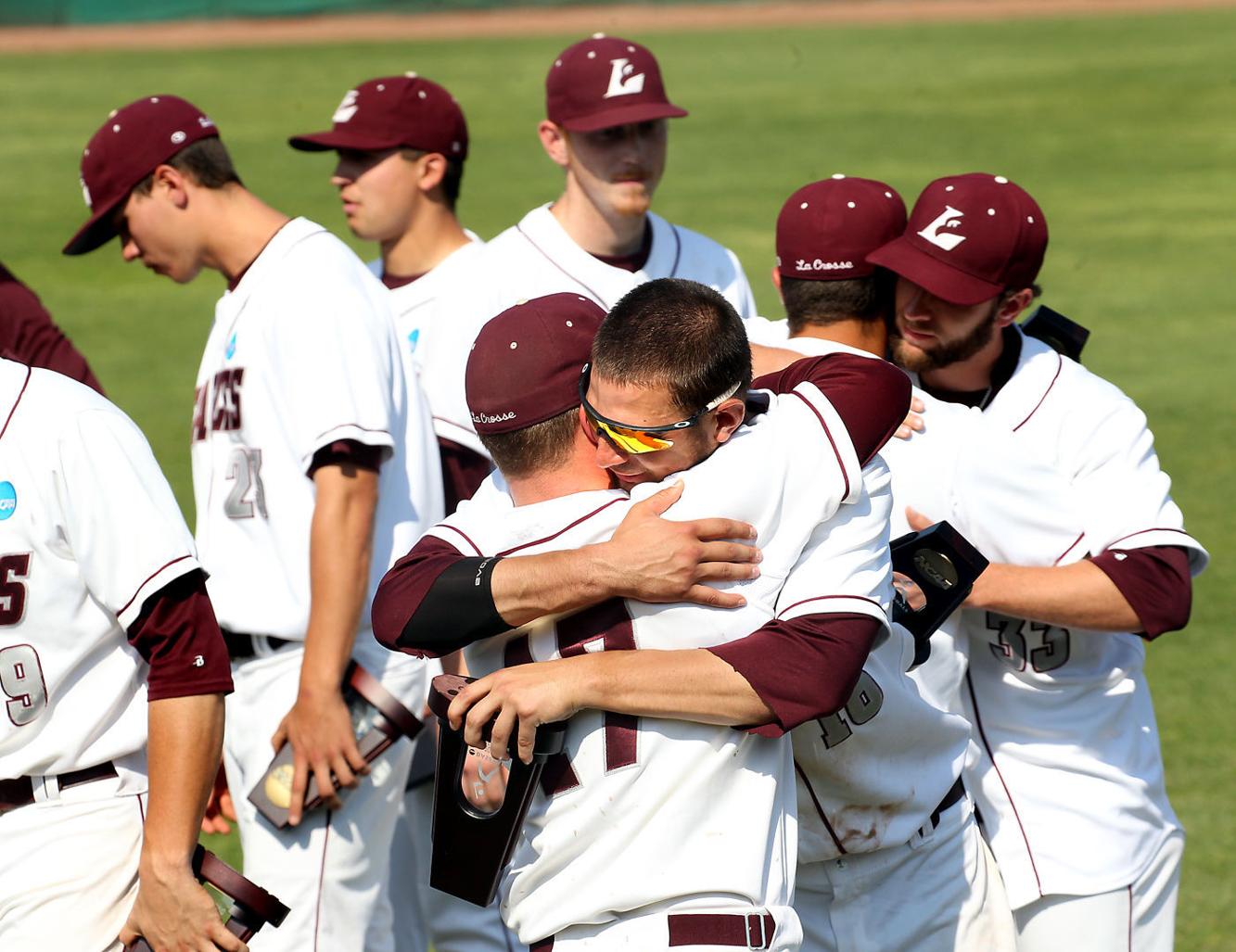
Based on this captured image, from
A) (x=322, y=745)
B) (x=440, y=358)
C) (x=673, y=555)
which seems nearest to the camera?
(x=673, y=555)

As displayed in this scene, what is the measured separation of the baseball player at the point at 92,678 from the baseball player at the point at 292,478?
820mm

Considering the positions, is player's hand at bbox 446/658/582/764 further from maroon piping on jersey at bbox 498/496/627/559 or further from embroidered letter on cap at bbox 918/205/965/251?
embroidered letter on cap at bbox 918/205/965/251

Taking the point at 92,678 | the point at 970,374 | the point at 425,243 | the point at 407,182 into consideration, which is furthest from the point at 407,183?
the point at 92,678

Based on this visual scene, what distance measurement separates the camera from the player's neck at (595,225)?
4312mm

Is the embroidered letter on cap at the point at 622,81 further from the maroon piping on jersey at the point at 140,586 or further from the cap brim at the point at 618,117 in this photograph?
the maroon piping on jersey at the point at 140,586

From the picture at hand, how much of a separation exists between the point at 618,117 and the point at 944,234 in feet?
4.92

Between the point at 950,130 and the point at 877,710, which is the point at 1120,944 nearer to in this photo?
the point at 877,710

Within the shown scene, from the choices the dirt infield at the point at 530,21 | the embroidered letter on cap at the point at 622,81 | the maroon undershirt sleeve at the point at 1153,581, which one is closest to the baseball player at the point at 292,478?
the embroidered letter on cap at the point at 622,81

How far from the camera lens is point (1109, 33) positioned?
82.6ft

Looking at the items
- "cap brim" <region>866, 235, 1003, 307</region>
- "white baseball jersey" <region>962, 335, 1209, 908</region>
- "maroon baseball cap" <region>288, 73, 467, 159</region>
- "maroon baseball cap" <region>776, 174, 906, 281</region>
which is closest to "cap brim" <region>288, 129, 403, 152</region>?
"maroon baseball cap" <region>288, 73, 467, 159</region>

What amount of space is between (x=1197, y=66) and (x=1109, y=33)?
3406 millimetres

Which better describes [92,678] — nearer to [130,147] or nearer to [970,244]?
[130,147]

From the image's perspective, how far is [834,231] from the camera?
306 cm

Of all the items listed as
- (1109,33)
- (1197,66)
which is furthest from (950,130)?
(1109,33)
